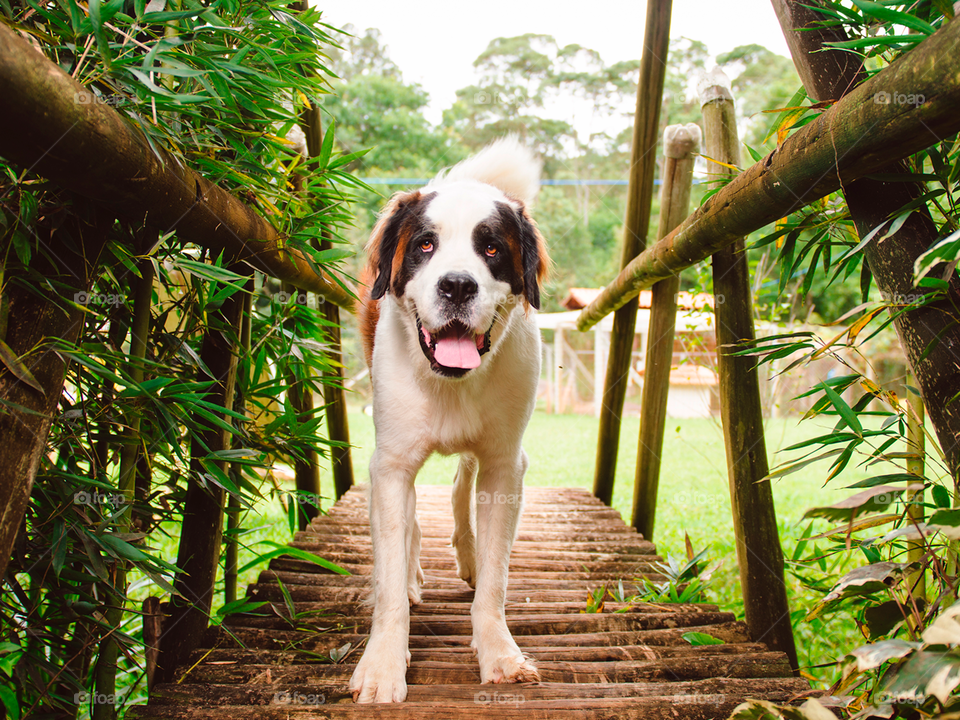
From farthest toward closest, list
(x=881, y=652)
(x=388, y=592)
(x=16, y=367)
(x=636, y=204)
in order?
(x=636, y=204)
(x=388, y=592)
(x=16, y=367)
(x=881, y=652)

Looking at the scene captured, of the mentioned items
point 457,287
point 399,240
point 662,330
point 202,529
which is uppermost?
point 662,330

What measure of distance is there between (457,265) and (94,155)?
3.26 ft

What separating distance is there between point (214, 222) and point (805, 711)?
5.81 feet

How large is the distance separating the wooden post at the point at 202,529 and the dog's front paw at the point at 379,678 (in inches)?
23.4

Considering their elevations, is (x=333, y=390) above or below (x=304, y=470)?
above

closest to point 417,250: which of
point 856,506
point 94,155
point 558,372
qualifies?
point 94,155

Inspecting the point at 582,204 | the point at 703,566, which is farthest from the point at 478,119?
the point at 703,566

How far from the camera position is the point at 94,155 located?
1.08m

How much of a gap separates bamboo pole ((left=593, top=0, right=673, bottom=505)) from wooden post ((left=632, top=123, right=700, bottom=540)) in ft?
0.52

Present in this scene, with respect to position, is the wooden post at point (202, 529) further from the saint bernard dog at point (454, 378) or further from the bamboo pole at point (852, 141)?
the bamboo pole at point (852, 141)

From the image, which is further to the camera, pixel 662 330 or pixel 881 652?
pixel 662 330

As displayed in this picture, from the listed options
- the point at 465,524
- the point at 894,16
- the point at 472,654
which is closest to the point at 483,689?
the point at 472,654

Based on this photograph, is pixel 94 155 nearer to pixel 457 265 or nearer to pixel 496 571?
pixel 457 265

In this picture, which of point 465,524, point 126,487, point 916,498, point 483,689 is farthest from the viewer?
point 465,524
